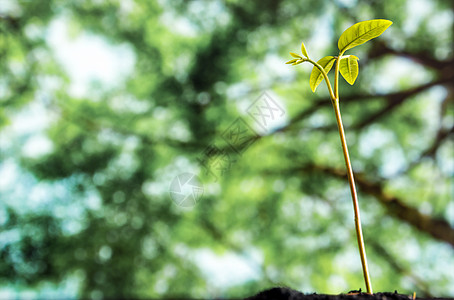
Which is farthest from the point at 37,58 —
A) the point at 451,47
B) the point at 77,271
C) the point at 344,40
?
the point at 451,47

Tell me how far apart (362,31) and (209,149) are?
1.73 metres

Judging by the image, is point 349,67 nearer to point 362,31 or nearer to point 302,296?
point 362,31

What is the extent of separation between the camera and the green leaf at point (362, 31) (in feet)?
1.42

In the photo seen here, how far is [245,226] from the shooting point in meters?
2.65

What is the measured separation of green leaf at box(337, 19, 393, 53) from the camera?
434 millimetres

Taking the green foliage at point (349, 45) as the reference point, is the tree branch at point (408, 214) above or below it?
above

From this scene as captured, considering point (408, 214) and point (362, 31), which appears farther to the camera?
Answer: point (408, 214)

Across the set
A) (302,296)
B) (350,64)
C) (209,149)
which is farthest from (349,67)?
(209,149)

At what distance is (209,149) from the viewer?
2.13 m

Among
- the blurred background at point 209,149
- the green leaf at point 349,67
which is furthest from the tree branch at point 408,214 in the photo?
the green leaf at point 349,67

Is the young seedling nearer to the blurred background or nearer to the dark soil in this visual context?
the dark soil

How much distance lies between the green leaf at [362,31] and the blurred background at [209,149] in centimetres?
159

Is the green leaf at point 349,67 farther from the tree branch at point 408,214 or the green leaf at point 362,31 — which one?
the tree branch at point 408,214

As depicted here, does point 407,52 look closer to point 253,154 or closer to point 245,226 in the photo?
point 253,154
